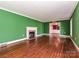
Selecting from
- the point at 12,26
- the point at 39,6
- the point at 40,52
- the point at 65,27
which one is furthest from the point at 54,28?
the point at 40,52

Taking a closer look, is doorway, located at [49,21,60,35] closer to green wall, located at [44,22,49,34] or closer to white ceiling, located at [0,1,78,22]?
green wall, located at [44,22,49,34]

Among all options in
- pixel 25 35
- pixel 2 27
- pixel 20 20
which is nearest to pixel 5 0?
pixel 2 27

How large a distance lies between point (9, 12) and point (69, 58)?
14.5 feet

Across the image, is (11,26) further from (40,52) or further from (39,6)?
(40,52)

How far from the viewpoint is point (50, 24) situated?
12.9 m

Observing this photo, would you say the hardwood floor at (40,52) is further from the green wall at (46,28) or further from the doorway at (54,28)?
the green wall at (46,28)

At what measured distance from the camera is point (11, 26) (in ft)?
20.0

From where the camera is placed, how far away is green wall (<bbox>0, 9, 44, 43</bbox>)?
539cm

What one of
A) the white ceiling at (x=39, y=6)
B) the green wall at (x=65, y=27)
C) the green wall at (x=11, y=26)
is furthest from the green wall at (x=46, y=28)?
the white ceiling at (x=39, y=6)

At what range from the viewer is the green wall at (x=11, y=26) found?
539 centimetres

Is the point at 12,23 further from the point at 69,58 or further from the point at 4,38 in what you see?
the point at 69,58

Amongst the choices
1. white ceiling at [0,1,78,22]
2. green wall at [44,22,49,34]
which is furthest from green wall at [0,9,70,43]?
green wall at [44,22,49,34]

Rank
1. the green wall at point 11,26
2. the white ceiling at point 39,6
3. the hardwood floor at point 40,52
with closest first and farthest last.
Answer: the hardwood floor at point 40,52
the white ceiling at point 39,6
the green wall at point 11,26

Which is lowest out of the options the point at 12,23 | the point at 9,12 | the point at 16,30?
the point at 16,30
